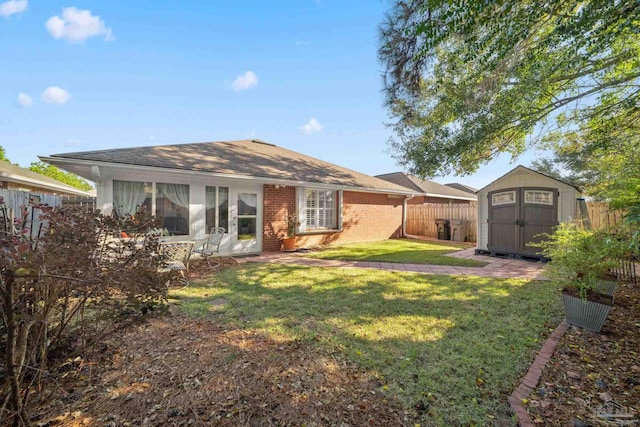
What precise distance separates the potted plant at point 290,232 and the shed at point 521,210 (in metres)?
6.71

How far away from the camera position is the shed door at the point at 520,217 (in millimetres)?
8414

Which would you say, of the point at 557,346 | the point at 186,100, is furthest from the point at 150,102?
the point at 557,346

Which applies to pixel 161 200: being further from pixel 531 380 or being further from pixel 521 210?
pixel 521 210

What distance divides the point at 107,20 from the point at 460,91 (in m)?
9.81

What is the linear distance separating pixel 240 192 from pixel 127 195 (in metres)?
3.26

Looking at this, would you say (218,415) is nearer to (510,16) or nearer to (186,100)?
(510,16)

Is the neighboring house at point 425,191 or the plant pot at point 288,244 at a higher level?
the neighboring house at point 425,191

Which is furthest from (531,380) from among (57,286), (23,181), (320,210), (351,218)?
(23,181)

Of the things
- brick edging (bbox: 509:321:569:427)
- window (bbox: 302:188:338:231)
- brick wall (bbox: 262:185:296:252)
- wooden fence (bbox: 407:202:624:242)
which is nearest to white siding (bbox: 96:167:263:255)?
brick wall (bbox: 262:185:296:252)

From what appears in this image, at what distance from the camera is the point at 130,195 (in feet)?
25.8

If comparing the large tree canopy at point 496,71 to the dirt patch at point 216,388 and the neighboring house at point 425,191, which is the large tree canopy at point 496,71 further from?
the neighboring house at point 425,191

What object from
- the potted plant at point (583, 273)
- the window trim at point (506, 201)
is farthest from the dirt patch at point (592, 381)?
the window trim at point (506, 201)

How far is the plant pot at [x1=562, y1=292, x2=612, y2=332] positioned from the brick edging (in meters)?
0.35

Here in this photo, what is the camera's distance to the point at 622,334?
12.1 feet
